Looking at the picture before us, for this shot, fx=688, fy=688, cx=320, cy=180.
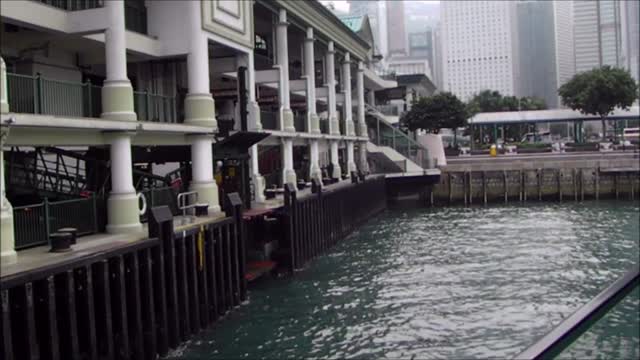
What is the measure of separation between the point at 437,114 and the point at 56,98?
54.5m

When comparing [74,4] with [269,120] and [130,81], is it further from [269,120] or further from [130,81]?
[269,120]

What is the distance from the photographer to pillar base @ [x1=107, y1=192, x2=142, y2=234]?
1775cm

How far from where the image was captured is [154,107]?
2188cm

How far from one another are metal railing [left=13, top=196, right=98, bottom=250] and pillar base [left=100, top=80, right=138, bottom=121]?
2.21 m

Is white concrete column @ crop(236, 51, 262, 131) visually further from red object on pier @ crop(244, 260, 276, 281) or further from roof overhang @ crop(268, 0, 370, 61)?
red object on pier @ crop(244, 260, 276, 281)

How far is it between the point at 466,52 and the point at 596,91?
117373 mm

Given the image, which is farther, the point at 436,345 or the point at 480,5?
the point at 480,5

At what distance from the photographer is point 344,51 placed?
47.4 m

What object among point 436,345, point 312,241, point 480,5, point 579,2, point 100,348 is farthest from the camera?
point 480,5

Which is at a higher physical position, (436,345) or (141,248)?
(141,248)

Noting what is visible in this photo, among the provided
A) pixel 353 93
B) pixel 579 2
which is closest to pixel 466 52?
pixel 579 2

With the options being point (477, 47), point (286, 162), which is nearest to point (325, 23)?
point (286, 162)

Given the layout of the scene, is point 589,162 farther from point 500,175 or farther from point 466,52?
point 466,52

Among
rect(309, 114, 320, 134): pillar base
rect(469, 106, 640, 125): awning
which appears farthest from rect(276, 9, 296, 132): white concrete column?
rect(469, 106, 640, 125): awning
